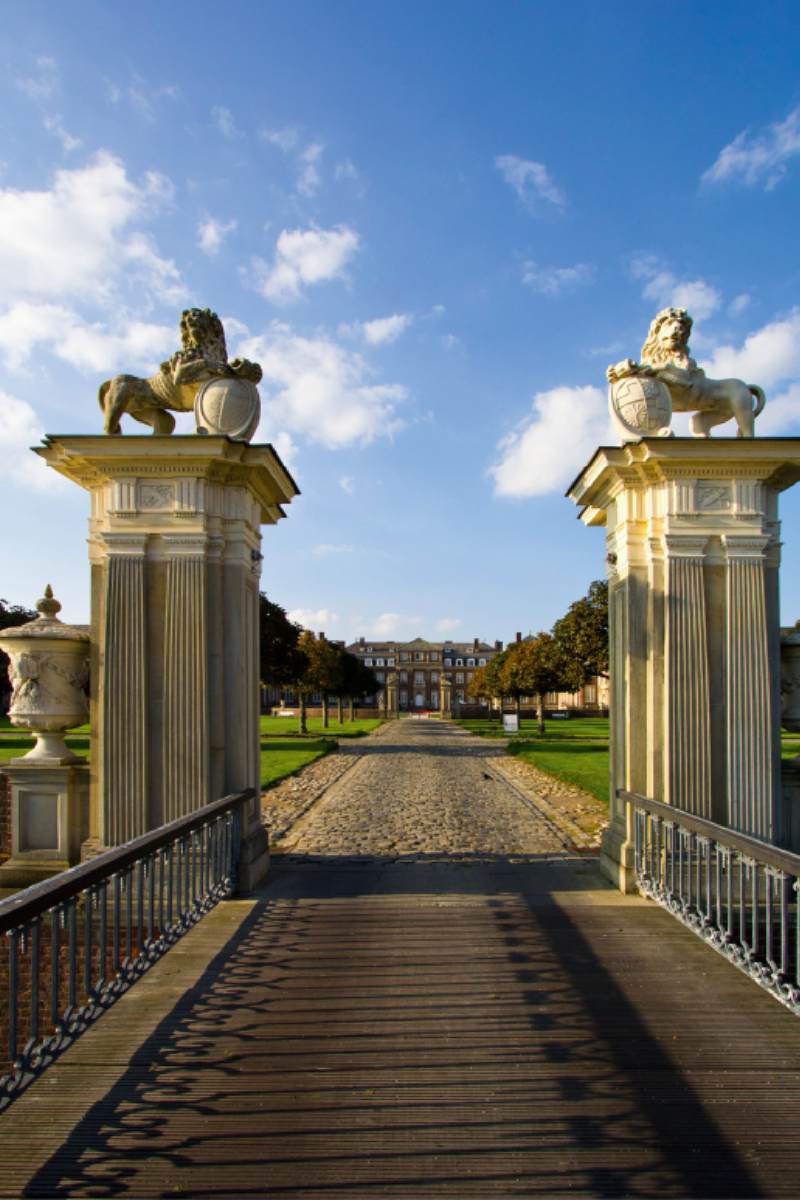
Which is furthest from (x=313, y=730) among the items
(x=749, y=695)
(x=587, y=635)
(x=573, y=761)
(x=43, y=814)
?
(x=749, y=695)

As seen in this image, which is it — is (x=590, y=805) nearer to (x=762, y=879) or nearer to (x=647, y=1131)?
(x=762, y=879)

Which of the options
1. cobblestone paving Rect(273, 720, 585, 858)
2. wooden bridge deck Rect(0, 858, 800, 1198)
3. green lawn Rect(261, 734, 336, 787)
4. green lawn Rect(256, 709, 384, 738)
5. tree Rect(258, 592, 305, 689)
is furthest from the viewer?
green lawn Rect(256, 709, 384, 738)

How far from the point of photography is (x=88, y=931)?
9.74 ft

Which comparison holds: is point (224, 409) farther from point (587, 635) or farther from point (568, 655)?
point (568, 655)

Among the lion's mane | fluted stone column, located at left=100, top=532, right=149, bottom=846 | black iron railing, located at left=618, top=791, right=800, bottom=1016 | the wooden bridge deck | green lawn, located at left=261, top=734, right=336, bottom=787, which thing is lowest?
green lawn, located at left=261, top=734, right=336, bottom=787

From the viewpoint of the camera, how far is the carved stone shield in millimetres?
5559

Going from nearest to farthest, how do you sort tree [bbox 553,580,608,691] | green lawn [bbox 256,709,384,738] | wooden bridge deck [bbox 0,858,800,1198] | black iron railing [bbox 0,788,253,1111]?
1. wooden bridge deck [bbox 0,858,800,1198]
2. black iron railing [bbox 0,788,253,1111]
3. tree [bbox 553,580,608,691]
4. green lawn [bbox 256,709,384,738]

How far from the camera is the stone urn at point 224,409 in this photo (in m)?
5.62

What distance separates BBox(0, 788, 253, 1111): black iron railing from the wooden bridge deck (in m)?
0.23

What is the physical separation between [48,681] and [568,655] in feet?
58.8

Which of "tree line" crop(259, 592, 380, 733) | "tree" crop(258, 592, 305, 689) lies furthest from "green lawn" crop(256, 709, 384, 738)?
"tree" crop(258, 592, 305, 689)

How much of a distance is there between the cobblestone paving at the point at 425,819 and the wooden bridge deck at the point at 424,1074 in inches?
112

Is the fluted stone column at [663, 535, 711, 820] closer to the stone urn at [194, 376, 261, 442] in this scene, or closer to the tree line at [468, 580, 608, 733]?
the stone urn at [194, 376, 261, 442]

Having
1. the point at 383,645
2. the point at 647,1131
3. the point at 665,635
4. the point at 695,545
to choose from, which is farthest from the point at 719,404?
the point at 383,645
